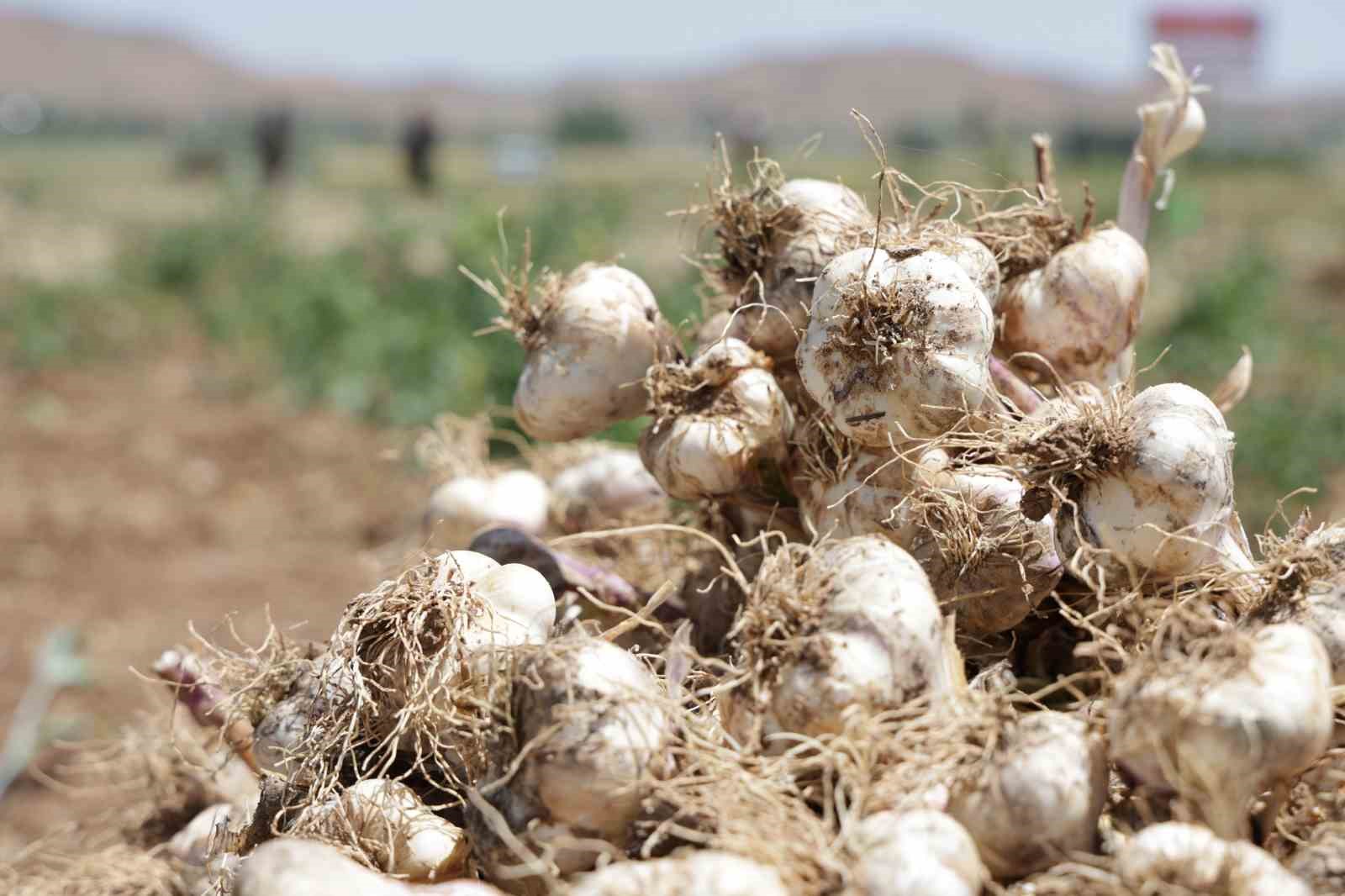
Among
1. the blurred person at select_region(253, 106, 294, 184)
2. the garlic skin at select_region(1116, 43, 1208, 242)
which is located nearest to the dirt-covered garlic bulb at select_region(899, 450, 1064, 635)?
the garlic skin at select_region(1116, 43, 1208, 242)

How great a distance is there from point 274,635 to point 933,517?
2.90 ft

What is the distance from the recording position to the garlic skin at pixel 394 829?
1367mm

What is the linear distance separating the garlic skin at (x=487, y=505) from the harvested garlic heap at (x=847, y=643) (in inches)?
11.4

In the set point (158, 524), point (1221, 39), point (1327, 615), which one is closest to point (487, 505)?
point (1327, 615)

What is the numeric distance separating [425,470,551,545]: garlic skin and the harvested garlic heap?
29cm

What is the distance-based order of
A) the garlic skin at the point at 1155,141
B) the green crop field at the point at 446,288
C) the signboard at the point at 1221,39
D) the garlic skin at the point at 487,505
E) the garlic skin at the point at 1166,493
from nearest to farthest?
1. the garlic skin at the point at 1166,493
2. the garlic skin at the point at 1155,141
3. the garlic skin at the point at 487,505
4. the green crop field at the point at 446,288
5. the signboard at the point at 1221,39

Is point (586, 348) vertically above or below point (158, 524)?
above

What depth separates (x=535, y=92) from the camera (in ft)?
540

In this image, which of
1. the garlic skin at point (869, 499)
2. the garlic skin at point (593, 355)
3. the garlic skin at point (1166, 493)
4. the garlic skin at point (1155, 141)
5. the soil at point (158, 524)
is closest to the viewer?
the garlic skin at point (1166, 493)

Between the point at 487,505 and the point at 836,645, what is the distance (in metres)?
1.07

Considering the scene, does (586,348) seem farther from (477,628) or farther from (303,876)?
(303,876)

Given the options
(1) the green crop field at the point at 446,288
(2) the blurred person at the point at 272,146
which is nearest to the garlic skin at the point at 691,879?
(1) the green crop field at the point at 446,288

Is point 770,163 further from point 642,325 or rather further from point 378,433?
point 378,433

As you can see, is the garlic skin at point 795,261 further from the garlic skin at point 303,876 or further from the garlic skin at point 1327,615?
the garlic skin at point 303,876
